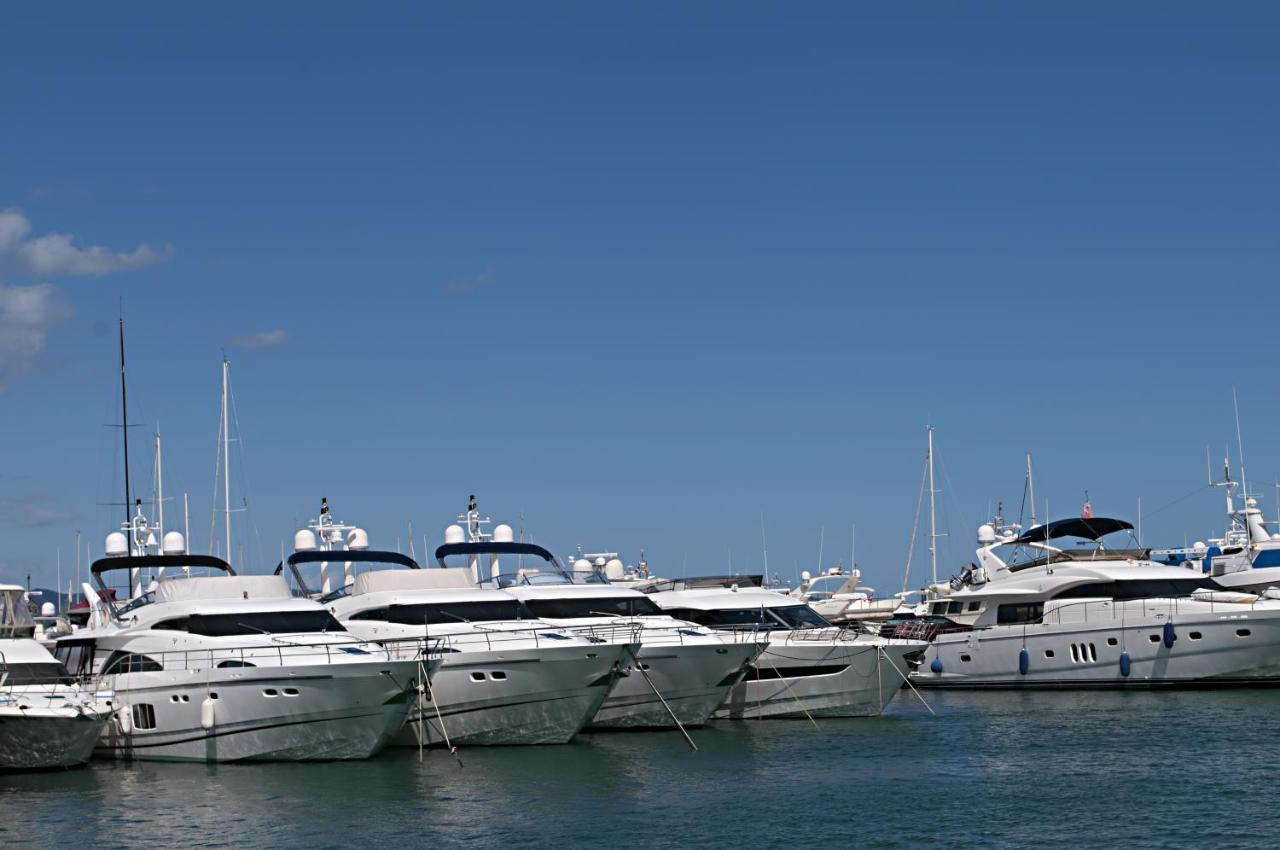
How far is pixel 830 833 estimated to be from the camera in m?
23.2

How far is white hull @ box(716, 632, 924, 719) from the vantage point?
121ft

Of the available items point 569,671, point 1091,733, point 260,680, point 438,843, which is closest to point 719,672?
point 569,671

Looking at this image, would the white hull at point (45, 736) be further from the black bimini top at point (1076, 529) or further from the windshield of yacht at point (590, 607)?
the black bimini top at point (1076, 529)

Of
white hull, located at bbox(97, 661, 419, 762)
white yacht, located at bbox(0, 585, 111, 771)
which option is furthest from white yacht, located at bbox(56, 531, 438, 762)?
white yacht, located at bbox(0, 585, 111, 771)

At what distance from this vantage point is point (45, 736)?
2836 centimetres

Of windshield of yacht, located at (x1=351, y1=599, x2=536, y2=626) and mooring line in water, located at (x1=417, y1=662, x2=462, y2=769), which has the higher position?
windshield of yacht, located at (x1=351, y1=599, x2=536, y2=626)

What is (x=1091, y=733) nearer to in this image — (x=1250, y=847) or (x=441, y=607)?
(x=1250, y=847)

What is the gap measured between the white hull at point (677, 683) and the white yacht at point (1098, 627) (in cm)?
1342

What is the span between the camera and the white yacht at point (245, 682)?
28.6m

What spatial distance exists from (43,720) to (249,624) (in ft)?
14.9

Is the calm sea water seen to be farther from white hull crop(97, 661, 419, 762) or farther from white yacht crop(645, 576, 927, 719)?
white yacht crop(645, 576, 927, 719)

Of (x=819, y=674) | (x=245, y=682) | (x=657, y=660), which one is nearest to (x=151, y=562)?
(x=245, y=682)

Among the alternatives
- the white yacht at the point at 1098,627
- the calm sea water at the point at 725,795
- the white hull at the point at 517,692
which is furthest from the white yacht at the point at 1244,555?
the white hull at the point at 517,692

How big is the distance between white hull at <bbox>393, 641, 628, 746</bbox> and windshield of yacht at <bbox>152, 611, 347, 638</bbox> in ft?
9.37
